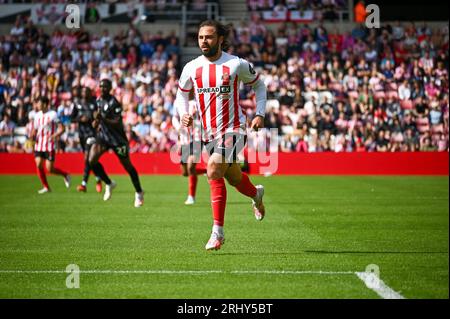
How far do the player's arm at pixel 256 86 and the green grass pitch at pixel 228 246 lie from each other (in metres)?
1.42

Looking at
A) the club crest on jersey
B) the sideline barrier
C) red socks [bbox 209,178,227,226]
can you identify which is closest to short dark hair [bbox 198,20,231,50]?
the club crest on jersey

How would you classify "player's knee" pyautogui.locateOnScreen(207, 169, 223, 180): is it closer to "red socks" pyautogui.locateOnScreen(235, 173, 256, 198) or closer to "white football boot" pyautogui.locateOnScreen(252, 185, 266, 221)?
"red socks" pyautogui.locateOnScreen(235, 173, 256, 198)

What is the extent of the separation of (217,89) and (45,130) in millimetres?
11114

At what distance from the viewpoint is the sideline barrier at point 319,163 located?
2831cm

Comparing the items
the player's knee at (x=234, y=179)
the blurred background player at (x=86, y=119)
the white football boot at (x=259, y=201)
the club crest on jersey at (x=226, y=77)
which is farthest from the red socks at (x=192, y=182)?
the club crest on jersey at (x=226, y=77)

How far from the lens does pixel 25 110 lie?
98.4ft

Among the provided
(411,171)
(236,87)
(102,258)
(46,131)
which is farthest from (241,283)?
(411,171)

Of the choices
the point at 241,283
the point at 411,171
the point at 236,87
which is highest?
the point at 236,87

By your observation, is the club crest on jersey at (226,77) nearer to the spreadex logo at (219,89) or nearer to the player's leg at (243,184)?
the spreadex logo at (219,89)

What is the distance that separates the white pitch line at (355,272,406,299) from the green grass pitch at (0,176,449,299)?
0.07 metres

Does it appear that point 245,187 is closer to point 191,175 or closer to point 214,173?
point 214,173
